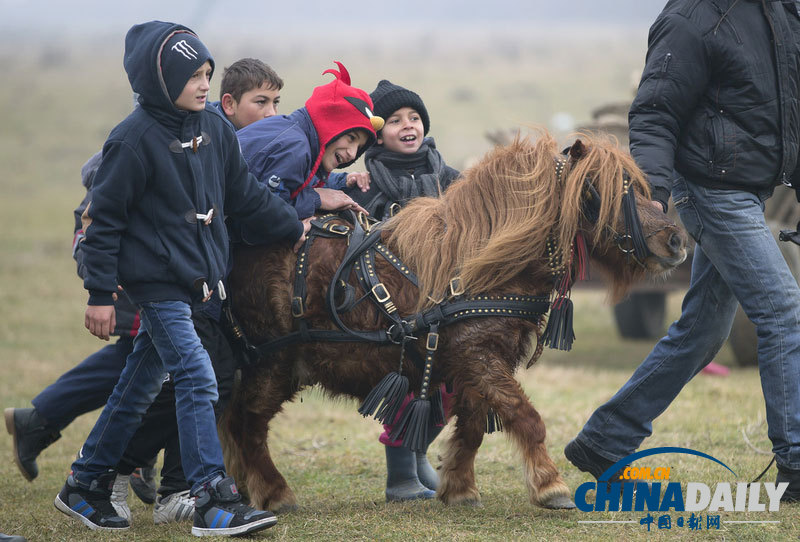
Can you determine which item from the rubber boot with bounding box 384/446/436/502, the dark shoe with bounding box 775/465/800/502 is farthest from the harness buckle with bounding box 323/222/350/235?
the dark shoe with bounding box 775/465/800/502

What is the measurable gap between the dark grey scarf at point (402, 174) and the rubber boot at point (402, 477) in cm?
121

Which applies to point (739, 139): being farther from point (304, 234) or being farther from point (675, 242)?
point (304, 234)

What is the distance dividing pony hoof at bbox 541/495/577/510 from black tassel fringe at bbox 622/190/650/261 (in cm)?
104

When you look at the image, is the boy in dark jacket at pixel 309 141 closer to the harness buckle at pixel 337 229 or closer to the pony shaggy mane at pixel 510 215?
the harness buckle at pixel 337 229

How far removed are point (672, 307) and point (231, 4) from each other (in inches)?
4614

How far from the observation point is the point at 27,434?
16.0ft

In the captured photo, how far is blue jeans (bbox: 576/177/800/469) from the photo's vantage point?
13.6 feet

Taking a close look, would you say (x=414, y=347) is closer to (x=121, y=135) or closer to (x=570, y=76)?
(x=121, y=135)

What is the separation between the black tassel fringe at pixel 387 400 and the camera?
413 cm

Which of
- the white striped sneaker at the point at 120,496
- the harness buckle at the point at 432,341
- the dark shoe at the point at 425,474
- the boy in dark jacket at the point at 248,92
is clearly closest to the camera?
the harness buckle at the point at 432,341

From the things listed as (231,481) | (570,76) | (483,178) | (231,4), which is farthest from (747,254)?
(231,4)

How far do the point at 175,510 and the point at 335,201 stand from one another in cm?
157

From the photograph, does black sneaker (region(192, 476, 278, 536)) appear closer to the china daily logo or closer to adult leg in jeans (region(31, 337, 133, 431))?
adult leg in jeans (region(31, 337, 133, 431))

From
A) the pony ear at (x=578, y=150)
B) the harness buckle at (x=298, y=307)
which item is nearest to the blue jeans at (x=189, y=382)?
the harness buckle at (x=298, y=307)
